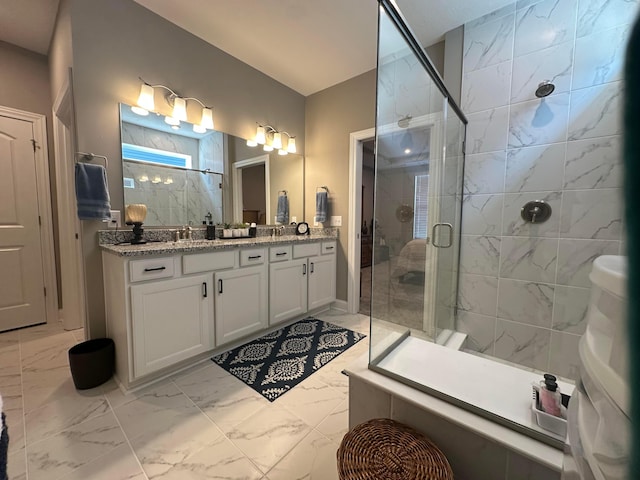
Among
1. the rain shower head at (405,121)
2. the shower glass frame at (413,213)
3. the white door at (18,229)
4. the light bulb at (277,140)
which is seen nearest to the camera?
the shower glass frame at (413,213)

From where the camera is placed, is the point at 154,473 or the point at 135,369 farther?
the point at 135,369

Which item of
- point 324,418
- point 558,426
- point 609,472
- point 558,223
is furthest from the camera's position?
point 558,223

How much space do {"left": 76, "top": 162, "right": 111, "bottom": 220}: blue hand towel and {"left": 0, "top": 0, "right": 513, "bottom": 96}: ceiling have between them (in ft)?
4.44

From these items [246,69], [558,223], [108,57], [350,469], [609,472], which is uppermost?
[246,69]

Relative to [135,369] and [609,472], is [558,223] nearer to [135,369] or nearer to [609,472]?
[609,472]

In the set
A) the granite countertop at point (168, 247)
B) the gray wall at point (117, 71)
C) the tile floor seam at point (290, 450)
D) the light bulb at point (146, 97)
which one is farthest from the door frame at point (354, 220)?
the light bulb at point (146, 97)

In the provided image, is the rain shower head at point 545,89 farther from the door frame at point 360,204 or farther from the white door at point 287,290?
Result: the white door at point 287,290

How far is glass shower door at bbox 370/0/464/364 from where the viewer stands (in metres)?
1.78

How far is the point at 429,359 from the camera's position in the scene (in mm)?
1232

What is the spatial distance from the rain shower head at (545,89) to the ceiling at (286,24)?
2.14ft

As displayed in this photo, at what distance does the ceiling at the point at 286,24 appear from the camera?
6.50 ft

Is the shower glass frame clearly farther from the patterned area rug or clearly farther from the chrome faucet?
the chrome faucet

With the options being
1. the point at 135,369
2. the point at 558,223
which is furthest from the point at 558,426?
the point at 135,369

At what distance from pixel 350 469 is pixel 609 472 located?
28.9 inches
